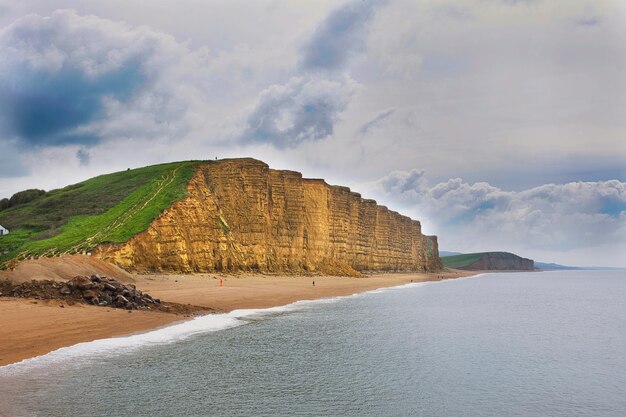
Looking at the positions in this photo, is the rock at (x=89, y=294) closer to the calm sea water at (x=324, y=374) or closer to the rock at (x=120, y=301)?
the rock at (x=120, y=301)

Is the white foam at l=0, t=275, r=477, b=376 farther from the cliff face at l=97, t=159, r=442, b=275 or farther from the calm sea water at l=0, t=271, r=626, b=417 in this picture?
the cliff face at l=97, t=159, r=442, b=275

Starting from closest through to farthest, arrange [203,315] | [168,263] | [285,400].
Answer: [285,400]
[203,315]
[168,263]

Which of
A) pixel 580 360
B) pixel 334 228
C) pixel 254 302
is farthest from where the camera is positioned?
pixel 334 228

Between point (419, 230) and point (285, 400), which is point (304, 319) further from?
point (419, 230)

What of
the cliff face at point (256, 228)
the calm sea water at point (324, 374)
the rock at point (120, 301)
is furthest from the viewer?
the cliff face at point (256, 228)

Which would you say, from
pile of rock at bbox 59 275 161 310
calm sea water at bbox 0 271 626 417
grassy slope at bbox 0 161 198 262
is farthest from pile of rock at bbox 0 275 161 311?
grassy slope at bbox 0 161 198 262

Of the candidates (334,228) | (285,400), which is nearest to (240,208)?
(334,228)

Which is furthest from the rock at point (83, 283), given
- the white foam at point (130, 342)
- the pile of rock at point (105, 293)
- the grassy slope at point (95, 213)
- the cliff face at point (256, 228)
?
the grassy slope at point (95, 213)
